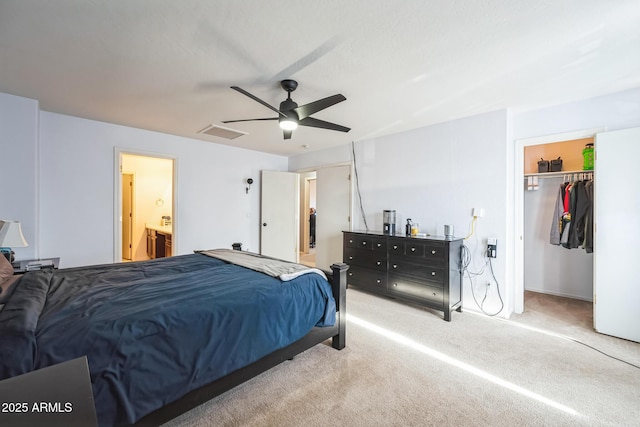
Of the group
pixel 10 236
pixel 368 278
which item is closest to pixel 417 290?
pixel 368 278

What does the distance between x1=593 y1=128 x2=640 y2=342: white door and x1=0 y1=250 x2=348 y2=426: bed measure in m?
2.65

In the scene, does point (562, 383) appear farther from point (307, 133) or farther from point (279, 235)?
point (279, 235)

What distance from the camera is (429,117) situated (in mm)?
3500

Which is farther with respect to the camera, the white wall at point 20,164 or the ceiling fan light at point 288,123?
the white wall at point 20,164

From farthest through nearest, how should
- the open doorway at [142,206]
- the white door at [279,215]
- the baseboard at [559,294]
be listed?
the open doorway at [142,206]
the white door at [279,215]
the baseboard at [559,294]

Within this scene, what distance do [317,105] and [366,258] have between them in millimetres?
2379

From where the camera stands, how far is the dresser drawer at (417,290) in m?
3.23

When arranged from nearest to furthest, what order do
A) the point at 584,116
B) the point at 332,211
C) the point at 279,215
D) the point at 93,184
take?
the point at 584,116 < the point at 93,184 < the point at 332,211 < the point at 279,215

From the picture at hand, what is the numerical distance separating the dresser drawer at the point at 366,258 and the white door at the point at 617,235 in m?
2.19

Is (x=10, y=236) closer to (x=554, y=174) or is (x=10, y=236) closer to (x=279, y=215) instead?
A: (x=279, y=215)

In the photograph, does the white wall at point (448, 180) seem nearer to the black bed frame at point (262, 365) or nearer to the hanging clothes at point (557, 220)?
the hanging clothes at point (557, 220)

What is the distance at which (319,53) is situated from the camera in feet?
6.82

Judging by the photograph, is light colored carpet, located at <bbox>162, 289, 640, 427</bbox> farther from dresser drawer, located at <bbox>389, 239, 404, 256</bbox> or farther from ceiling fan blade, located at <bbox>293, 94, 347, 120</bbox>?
ceiling fan blade, located at <bbox>293, 94, 347, 120</bbox>

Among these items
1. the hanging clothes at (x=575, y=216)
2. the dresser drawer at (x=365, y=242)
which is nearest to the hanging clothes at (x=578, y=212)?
the hanging clothes at (x=575, y=216)
